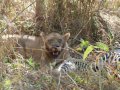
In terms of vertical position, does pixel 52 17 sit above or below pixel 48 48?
above

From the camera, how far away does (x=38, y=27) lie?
26.0ft

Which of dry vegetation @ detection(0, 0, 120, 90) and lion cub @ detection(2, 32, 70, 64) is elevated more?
dry vegetation @ detection(0, 0, 120, 90)

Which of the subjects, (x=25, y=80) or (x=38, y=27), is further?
(x=38, y=27)

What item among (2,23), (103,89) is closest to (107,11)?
(2,23)

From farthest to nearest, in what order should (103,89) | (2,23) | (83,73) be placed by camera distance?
(2,23), (83,73), (103,89)

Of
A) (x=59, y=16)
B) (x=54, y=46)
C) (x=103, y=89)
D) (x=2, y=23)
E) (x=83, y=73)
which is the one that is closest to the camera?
(x=103, y=89)

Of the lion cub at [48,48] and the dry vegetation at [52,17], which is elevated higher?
the dry vegetation at [52,17]

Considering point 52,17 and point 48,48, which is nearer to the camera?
point 48,48

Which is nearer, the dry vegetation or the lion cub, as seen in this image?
the dry vegetation

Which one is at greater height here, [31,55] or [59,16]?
[59,16]

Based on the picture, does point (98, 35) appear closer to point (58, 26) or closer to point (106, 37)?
point (106, 37)

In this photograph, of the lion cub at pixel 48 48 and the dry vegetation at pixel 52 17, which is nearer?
the dry vegetation at pixel 52 17

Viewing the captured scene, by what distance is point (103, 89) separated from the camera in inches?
185

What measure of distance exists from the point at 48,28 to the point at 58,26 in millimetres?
207
